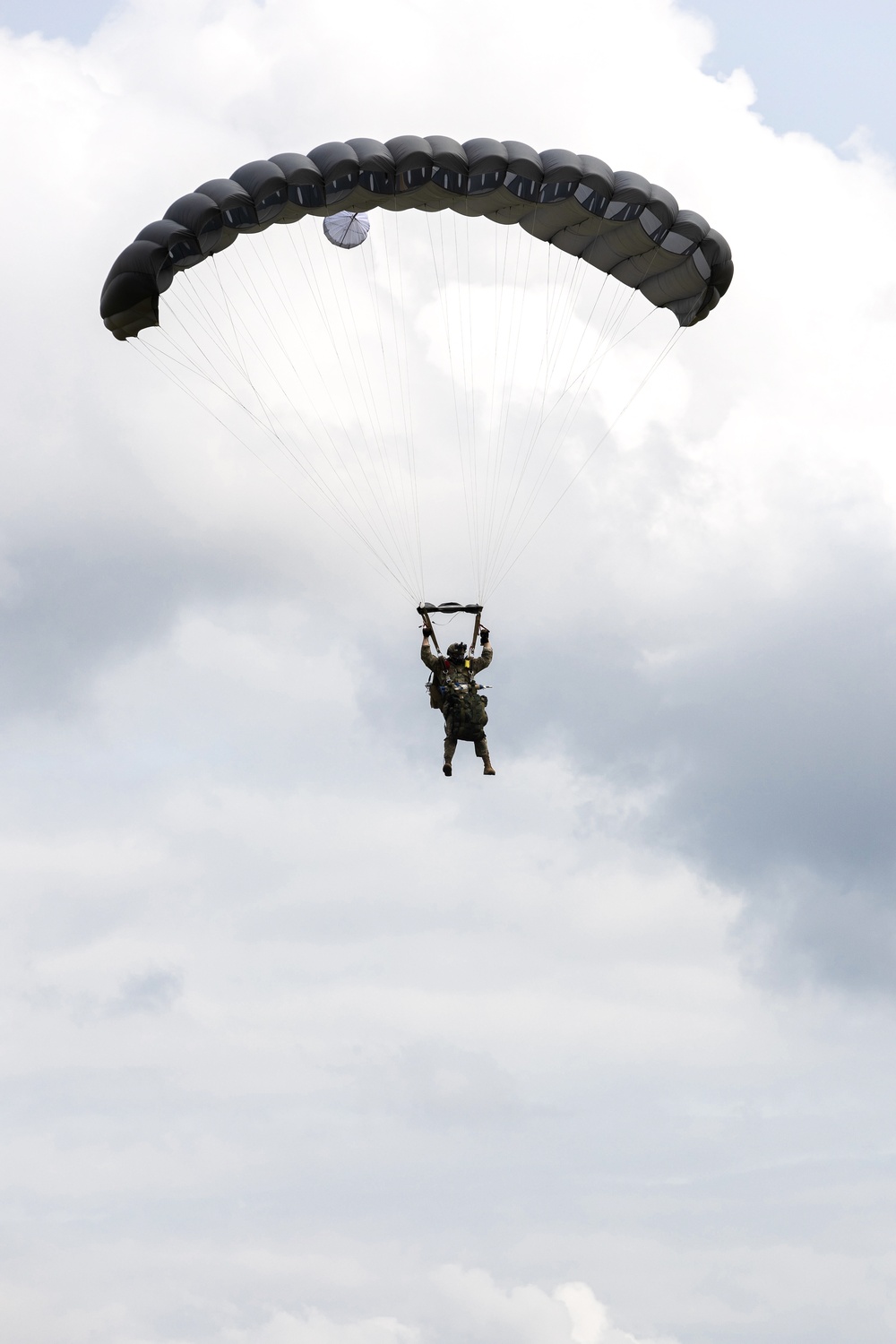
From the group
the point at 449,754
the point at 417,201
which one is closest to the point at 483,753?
the point at 449,754

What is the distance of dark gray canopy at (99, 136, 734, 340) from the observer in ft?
117

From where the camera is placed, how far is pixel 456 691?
1464 inches

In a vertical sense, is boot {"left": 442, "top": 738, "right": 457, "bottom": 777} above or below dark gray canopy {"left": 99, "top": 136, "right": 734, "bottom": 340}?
below

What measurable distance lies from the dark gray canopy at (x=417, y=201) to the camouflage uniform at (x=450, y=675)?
294 inches

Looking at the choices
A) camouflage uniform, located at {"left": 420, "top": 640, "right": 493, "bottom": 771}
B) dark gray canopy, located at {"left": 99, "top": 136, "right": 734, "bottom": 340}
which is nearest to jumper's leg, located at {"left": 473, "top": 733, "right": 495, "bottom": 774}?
camouflage uniform, located at {"left": 420, "top": 640, "right": 493, "bottom": 771}

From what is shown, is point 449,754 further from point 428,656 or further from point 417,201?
point 417,201

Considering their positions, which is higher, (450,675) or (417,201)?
(417,201)

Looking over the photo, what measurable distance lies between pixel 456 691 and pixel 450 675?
0.30 meters

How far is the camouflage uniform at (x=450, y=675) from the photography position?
122 ft

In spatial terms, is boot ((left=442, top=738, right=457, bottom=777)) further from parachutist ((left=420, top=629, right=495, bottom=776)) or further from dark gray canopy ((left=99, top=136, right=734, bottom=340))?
dark gray canopy ((left=99, top=136, right=734, bottom=340))

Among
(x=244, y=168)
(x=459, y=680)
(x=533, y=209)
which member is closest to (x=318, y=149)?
(x=244, y=168)

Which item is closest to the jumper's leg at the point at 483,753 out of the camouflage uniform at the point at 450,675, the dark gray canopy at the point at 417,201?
the camouflage uniform at the point at 450,675

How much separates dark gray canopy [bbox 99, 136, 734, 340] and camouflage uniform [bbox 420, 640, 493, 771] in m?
7.46

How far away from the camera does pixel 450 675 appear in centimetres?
3725
